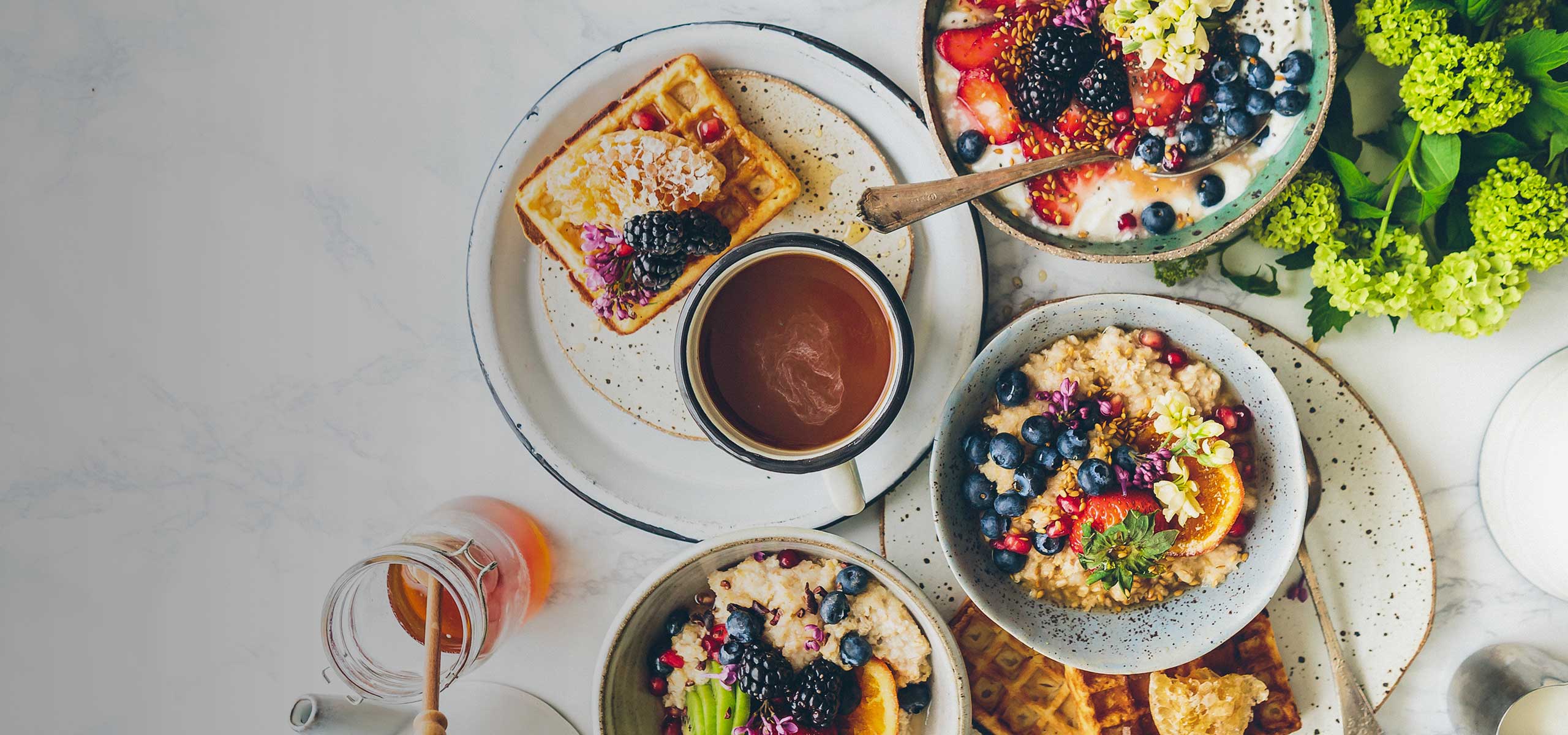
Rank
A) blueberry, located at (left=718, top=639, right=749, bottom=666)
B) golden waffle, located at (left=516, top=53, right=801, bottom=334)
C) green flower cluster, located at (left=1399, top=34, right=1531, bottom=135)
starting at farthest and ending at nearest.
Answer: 1. golden waffle, located at (left=516, top=53, right=801, bottom=334)
2. blueberry, located at (left=718, top=639, right=749, bottom=666)
3. green flower cluster, located at (left=1399, top=34, right=1531, bottom=135)

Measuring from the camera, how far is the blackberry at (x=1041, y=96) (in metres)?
1.60

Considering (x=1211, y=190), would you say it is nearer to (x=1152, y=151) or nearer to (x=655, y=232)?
(x=1152, y=151)

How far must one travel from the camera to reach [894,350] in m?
1.65

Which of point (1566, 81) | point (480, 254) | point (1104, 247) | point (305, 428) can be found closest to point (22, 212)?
point (305, 428)

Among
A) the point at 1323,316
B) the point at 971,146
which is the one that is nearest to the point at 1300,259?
the point at 1323,316

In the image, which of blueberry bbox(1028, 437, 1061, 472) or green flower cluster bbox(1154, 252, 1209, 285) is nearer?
blueberry bbox(1028, 437, 1061, 472)

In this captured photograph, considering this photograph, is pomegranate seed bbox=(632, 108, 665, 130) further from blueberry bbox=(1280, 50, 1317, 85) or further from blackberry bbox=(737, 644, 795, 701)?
blueberry bbox=(1280, 50, 1317, 85)

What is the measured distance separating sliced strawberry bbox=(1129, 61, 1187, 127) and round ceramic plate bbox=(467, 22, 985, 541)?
0.35 m

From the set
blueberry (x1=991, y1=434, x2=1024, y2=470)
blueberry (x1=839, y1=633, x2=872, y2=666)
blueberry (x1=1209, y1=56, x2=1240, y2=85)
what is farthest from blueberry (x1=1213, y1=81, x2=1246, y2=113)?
blueberry (x1=839, y1=633, x2=872, y2=666)

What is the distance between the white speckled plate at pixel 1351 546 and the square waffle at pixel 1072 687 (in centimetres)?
7

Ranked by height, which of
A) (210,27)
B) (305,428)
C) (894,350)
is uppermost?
(210,27)

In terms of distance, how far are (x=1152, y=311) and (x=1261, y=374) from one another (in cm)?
21

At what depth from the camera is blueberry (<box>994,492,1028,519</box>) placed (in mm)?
1599

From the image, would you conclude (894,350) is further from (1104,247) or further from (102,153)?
(102,153)
